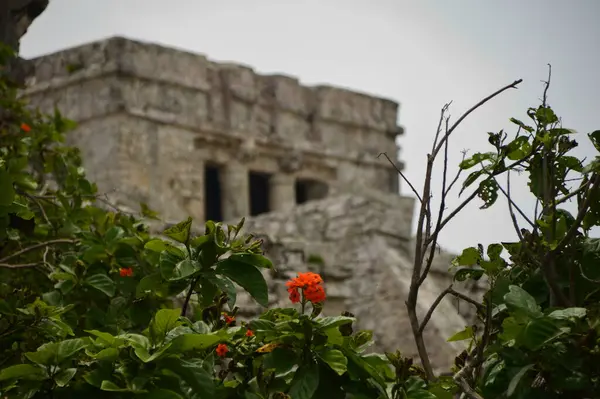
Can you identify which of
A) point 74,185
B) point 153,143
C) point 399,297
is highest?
point 153,143

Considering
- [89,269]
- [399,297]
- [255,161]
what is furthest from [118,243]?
[255,161]

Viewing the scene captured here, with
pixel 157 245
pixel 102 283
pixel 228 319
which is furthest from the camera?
pixel 102 283

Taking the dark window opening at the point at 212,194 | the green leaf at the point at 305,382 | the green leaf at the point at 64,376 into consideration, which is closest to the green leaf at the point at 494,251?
the green leaf at the point at 305,382

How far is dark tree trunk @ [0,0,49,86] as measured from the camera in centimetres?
489

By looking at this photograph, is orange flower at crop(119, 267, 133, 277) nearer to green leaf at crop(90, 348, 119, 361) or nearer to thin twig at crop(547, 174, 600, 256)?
green leaf at crop(90, 348, 119, 361)

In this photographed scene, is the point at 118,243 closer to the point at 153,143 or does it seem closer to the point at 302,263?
the point at 302,263

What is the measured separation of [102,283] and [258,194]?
1478 centimetres

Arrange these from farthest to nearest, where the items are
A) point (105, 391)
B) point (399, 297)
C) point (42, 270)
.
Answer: point (399, 297)
point (42, 270)
point (105, 391)

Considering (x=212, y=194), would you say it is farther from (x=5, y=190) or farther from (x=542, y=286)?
(x=542, y=286)

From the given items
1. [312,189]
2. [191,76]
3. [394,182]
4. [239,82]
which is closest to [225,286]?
[191,76]

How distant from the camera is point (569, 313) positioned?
2441 millimetres

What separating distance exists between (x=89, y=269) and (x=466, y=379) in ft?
5.67

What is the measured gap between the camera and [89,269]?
410 centimetres

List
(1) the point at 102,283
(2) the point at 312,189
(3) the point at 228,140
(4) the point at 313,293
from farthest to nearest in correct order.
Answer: (2) the point at 312,189
(3) the point at 228,140
(1) the point at 102,283
(4) the point at 313,293
